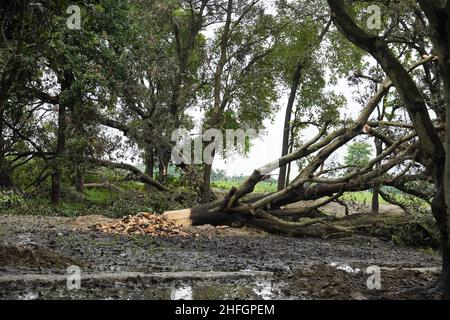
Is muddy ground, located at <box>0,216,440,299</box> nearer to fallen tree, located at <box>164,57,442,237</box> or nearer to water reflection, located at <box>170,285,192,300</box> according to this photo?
water reflection, located at <box>170,285,192,300</box>

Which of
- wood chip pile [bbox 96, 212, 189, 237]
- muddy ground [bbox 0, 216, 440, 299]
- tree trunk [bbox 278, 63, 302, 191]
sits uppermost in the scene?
tree trunk [bbox 278, 63, 302, 191]

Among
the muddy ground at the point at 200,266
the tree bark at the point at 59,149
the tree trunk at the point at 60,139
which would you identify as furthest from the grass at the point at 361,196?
the tree bark at the point at 59,149

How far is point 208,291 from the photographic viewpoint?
573 cm

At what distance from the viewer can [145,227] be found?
12148 mm

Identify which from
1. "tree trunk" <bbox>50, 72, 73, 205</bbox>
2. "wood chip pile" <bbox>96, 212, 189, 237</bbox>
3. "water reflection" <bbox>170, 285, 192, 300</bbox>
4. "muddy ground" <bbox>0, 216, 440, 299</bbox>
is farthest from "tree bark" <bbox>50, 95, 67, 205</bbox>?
"water reflection" <bbox>170, 285, 192, 300</bbox>

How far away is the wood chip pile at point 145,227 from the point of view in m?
11.9

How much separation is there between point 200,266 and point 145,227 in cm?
467

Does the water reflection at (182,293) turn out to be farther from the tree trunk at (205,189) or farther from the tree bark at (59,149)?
the tree bark at (59,149)

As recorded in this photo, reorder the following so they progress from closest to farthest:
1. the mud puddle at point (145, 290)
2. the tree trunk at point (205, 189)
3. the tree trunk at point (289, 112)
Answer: the mud puddle at point (145, 290) < the tree trunk at point (205, 189) < the tree trunk at point (289, 112)

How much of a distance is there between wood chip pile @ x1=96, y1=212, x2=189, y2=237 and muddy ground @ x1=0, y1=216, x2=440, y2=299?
1.41 feet

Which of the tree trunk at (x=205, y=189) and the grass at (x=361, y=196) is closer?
the grass at (x=361, y=196)

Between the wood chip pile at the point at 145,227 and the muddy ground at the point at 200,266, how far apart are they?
0.43 meters

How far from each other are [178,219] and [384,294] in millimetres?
8164

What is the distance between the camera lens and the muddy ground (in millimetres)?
5508
